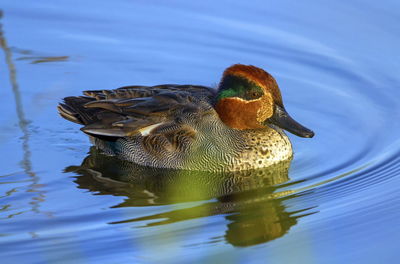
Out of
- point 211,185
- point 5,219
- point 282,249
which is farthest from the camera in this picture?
point 211,185

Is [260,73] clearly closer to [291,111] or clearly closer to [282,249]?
[291,111]

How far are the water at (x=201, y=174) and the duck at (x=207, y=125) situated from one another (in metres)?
0.18

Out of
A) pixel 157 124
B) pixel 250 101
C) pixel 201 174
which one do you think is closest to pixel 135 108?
pixel 157 124

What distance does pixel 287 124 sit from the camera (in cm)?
998

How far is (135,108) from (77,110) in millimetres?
803

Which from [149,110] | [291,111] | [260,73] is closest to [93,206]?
[149,110]

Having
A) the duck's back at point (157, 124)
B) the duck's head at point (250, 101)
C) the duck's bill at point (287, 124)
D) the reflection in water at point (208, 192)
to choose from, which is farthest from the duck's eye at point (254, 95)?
the reflection in water at point (208, 192)

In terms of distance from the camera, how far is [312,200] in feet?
29.3

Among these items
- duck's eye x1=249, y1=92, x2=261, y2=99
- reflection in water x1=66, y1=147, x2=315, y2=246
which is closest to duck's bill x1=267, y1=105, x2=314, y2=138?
duck's eye x1=249, y1=92, x2=261, y2=99

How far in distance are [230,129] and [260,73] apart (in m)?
0.70

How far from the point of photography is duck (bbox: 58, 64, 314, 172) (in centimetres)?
991

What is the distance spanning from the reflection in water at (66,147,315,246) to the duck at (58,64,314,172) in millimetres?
135

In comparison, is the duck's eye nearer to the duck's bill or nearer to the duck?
the duck

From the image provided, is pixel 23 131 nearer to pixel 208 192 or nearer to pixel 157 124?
pixel 157 124
